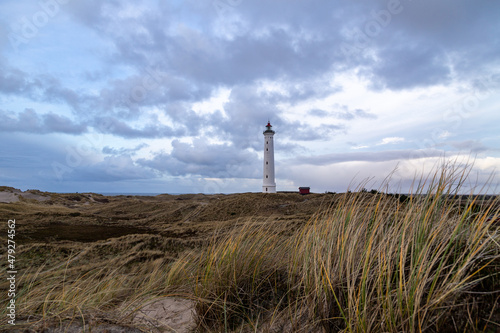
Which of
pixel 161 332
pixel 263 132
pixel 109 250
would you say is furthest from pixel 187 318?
pixel 263 132

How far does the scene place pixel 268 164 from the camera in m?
35.9

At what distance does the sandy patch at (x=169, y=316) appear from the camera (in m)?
2.91

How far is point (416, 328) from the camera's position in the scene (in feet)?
6.93

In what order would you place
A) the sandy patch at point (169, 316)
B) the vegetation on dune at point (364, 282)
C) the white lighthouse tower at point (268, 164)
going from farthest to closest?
the white lighthouse tower at point (268, 164), the sandy patch at point (169, 316), the vegetation on dune at point (364, 282)

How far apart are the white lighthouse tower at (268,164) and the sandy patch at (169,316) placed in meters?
32.3

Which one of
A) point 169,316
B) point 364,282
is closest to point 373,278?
point 364,282

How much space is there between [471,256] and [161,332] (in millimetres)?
2907

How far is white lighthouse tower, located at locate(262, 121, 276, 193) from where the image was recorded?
35.8 metres

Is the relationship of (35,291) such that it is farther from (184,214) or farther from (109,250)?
(184,214)

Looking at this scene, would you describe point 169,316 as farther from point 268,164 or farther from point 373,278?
point 268,164

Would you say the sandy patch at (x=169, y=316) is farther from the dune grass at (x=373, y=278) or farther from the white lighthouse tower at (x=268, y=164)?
the white lighthouse tower at (x=268, y=164)

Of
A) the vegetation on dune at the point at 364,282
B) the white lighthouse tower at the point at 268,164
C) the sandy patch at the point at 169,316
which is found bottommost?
the sandy patch at the point at 169,316

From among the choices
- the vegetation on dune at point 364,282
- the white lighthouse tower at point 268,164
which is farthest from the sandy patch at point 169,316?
the white lighthouse tower at point 268,164

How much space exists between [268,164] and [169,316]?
3287 centimetres
